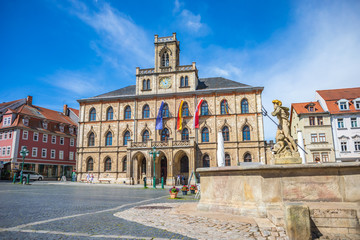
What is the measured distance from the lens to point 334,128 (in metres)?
38.7

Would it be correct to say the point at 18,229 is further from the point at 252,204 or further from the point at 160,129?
the point at 160,129

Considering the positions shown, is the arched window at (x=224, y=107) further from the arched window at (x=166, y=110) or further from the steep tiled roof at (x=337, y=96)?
the steep tiled roof at (x=337, y=96)

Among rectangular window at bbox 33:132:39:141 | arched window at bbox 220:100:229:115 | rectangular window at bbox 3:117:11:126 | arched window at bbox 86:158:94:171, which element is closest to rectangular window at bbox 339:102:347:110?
arched window at bbox 220:100:229:115

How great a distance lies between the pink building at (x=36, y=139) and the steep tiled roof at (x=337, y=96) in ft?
149

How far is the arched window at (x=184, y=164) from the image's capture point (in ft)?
121

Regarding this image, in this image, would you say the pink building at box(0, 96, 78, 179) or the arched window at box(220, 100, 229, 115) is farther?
the pink building at box(0, 96, 78, 179)

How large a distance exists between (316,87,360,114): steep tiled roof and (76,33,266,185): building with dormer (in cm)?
1222

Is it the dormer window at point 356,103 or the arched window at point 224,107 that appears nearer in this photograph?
the arched window at point 224,107

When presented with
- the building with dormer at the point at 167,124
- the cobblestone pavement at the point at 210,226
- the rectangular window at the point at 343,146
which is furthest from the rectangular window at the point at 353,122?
the cobblestone pavement at the point at 210,226

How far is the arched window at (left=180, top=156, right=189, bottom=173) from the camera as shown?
Answer: 121 feet

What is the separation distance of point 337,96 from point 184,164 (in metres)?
25.6

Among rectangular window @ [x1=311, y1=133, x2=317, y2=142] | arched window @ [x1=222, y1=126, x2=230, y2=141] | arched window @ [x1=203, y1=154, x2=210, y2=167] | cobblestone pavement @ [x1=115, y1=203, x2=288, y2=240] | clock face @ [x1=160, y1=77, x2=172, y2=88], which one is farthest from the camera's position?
clock face @ [x1=160, y1=77, x2=172, y2=88]

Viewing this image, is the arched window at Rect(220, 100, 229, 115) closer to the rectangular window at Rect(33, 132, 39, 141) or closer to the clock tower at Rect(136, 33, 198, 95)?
the clock tower at Rect(136, 33, 198, 95)

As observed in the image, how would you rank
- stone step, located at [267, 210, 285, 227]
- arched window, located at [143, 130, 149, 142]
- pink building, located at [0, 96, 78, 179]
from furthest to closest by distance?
pink building, located at [0, 96, 78, 179]
arched window, located at [143, 130, 149, 142]
stone step, located at [267, 210, 285, 227]
